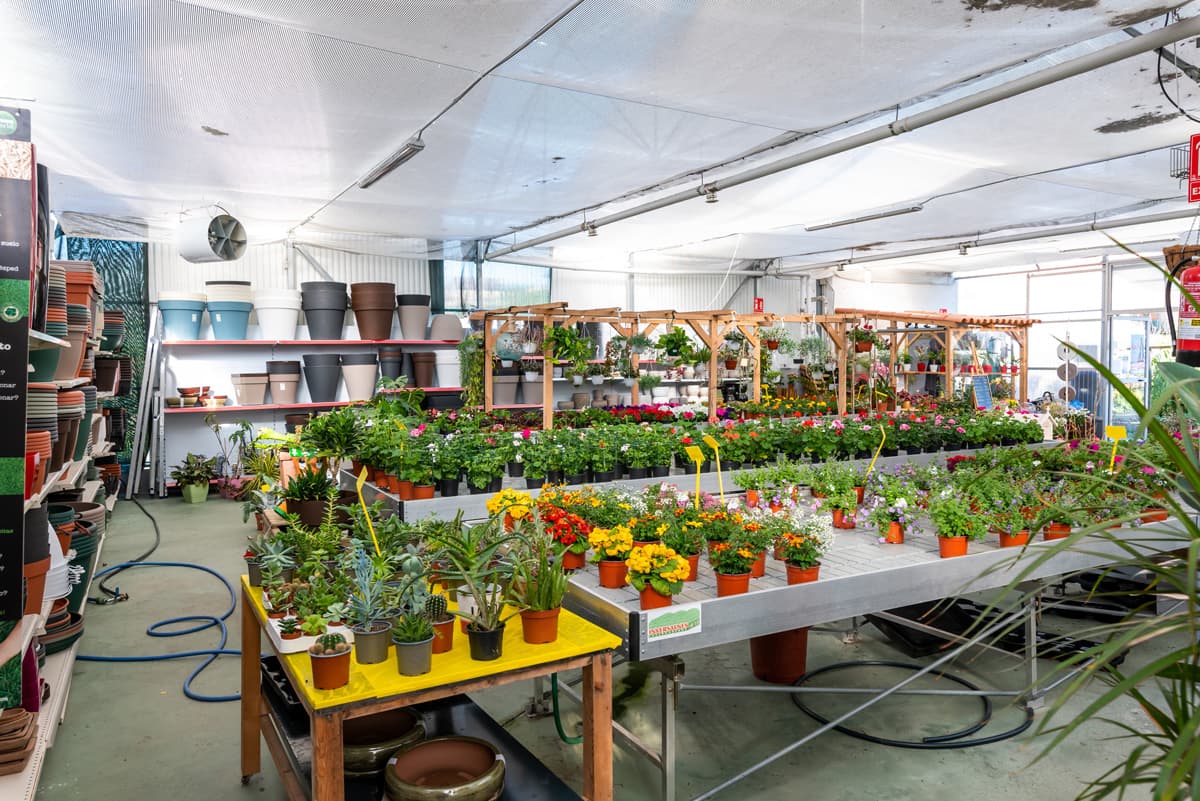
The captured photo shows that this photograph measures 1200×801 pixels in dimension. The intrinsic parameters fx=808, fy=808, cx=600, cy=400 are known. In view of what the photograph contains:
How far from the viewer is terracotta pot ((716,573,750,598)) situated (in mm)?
2818

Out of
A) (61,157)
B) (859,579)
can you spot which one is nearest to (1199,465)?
(859,579)

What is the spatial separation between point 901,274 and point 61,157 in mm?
13119

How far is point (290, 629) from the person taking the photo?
2299 millimetres

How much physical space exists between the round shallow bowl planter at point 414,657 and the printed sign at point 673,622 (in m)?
0.72

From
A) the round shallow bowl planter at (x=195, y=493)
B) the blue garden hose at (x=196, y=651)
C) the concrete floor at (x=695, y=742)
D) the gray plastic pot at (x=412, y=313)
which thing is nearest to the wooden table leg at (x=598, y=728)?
the concrete floor at (x=695, y=742)

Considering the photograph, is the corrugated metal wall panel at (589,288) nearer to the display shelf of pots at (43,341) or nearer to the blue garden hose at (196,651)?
the blue garden hose at (196,651)

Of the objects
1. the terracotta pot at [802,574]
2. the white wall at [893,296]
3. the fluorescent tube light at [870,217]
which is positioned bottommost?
the terracotta pot at [802,574]

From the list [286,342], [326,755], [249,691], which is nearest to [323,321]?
[286,342]

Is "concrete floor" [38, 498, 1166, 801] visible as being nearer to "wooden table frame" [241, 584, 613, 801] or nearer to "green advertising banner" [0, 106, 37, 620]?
"wooden table frame" [241, 584, 613, 801]

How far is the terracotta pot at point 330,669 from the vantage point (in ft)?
6.49

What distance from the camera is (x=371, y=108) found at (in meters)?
5.04

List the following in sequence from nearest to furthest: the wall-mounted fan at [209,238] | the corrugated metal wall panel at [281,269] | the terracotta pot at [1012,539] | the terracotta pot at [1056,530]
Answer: the terracotta pot at [1012,539]
the terracotta pot at [1056,530]
the wall-mounted fan at [209,238]
the corrugated metal wall panel at [281,269]

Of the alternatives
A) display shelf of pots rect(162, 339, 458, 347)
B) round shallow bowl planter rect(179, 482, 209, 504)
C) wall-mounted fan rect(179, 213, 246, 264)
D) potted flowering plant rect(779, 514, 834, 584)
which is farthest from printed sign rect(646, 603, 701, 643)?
display shelf of pots rect(162, 339, 458, 347)

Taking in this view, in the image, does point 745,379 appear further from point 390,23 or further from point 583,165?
point 390,23
